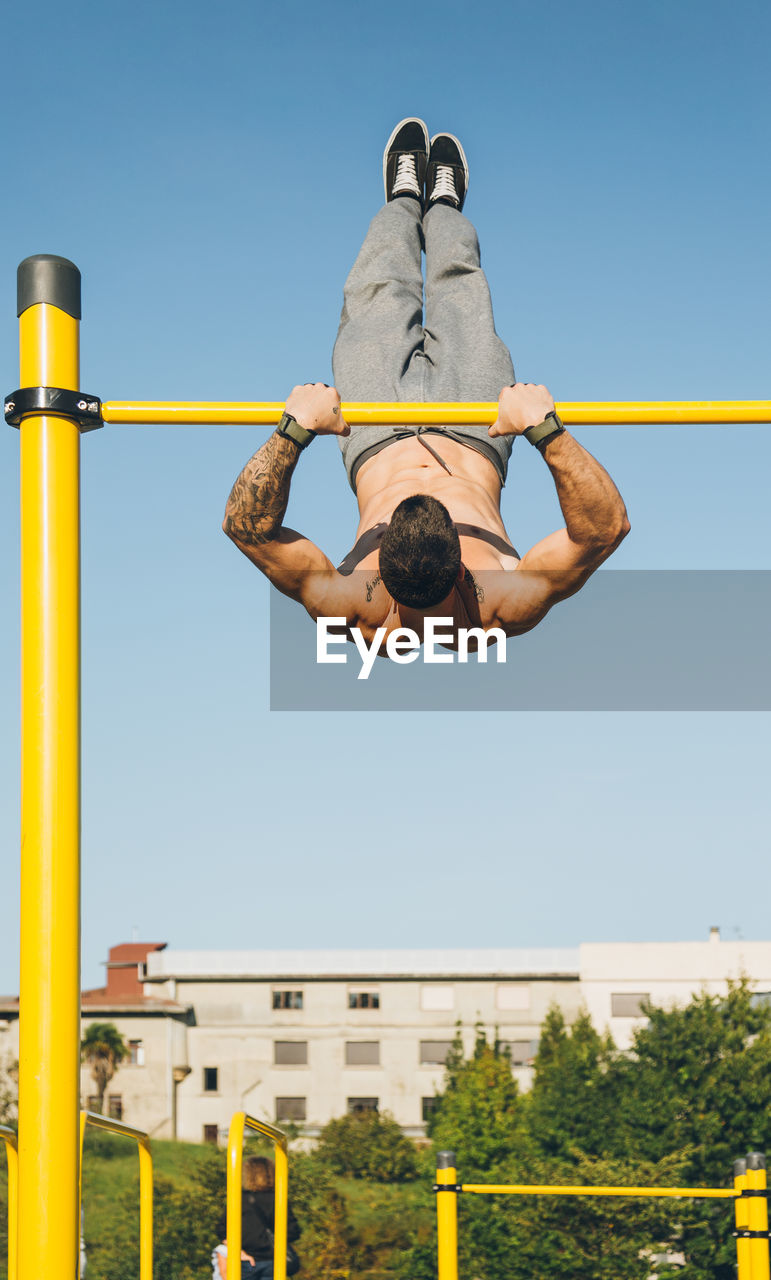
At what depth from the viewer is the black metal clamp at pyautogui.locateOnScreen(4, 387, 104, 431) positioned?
2.38 meters

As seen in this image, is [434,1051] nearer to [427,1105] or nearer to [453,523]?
[427,1105]

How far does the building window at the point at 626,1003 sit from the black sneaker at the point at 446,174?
3910 cm

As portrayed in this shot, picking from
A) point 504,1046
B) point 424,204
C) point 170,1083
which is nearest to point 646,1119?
point 504,1046

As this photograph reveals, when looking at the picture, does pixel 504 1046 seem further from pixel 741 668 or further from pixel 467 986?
pixel 741 668

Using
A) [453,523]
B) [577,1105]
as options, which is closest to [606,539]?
[453,523]

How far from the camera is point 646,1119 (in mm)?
28812

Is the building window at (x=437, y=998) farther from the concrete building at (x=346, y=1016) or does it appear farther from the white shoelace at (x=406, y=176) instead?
the white shoelace at (x=406, y=176)

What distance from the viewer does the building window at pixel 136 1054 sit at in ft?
134

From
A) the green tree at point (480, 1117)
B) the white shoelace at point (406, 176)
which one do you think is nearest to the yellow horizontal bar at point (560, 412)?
the white shoelace at point (406, 176)

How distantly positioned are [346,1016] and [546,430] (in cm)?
4031

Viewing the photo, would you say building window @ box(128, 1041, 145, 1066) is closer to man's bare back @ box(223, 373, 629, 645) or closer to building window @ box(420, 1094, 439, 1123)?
building window @ box(420, 1094, 439, 1123)

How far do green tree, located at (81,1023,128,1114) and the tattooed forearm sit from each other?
3923 centimetres

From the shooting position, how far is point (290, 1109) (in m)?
40.6

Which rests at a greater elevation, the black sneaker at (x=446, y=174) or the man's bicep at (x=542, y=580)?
the black sneaker at (x=446, y=174)
